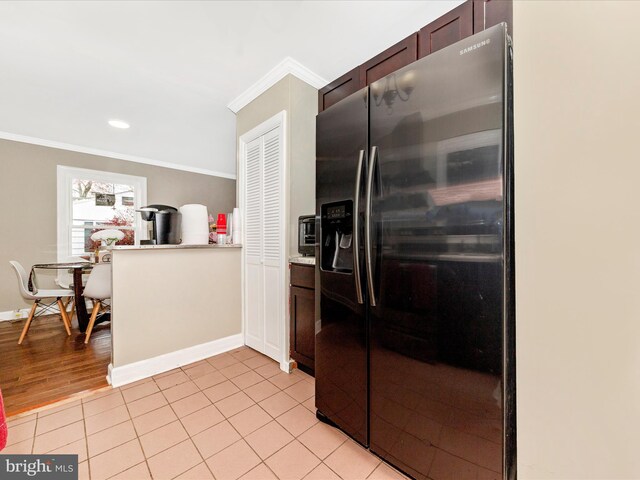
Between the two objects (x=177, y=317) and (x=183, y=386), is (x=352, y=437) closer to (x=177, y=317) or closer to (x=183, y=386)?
(x=183, y=386)

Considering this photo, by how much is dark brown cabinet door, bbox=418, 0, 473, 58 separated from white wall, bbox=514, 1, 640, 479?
0.85 metres

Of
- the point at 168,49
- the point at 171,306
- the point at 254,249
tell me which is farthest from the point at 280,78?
the point at 171,306

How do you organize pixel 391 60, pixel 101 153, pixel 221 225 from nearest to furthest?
1. pixel 391 60
2. pixel 221 225
3. pixel 101 153

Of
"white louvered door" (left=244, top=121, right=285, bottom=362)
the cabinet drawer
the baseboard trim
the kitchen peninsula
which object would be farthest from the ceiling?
the baseboard trim

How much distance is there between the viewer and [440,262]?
1.01 meters

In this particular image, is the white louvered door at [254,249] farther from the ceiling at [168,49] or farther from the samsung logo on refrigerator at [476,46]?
the samsung logo on refrigerator at [476,46]

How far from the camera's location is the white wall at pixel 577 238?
0.55 metres

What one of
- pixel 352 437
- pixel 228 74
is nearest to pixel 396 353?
pixel 352 437

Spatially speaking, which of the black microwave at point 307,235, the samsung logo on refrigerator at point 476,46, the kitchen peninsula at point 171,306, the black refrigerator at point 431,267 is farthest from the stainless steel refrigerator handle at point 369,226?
the kitchen peninsula at point 171,306

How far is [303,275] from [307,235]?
0.32 metres

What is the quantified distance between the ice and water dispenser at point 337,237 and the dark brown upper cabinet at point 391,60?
957 millimetres

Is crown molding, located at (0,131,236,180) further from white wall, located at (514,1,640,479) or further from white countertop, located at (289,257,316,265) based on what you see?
white wall, located at (514,1,640,479)

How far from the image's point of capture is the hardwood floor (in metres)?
1.89

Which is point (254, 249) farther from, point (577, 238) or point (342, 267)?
point (577, 238)
